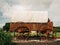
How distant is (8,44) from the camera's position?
19906 mm

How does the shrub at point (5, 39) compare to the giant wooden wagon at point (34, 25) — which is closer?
the shrub at point (5, 39)

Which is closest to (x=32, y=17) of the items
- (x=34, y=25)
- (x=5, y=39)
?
(x=34, y=25)

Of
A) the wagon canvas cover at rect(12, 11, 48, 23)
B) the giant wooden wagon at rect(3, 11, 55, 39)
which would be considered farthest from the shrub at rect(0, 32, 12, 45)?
the wagon canvas cover at rect(12, 11, 48, 23)

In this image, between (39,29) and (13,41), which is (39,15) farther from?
(13,41)

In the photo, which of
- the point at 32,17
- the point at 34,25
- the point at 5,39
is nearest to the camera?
the point at 5,39

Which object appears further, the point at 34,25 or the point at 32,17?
the point at 32,17

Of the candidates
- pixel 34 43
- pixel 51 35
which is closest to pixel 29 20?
pixel 51 35

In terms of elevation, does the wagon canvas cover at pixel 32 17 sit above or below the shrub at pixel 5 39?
above

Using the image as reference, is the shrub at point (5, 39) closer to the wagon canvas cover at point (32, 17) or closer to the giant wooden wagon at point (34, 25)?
the giant wooden wagon at point (34, 25)

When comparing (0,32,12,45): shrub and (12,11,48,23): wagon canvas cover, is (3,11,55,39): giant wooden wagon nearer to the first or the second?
(12,11,48,23): wagon canvas cover

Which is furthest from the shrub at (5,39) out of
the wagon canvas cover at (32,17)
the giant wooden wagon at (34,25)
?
the wagon canvas cover at (32,17)

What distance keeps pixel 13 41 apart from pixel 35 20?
3.95 meters

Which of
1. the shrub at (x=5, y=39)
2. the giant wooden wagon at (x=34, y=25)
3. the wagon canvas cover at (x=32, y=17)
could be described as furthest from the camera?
the wagon canvas cover at (x=32, y=17)

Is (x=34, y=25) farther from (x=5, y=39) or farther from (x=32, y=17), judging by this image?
(x=5, y=39)
